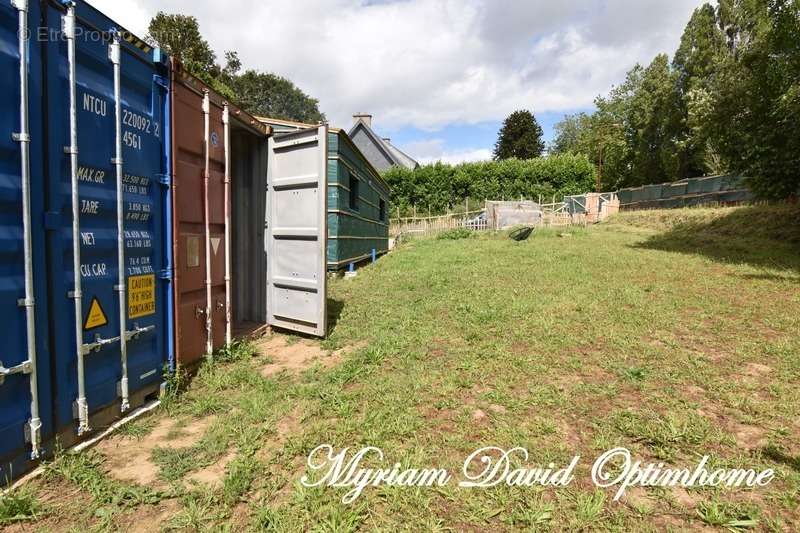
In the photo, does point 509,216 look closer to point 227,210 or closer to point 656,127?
point 227,210

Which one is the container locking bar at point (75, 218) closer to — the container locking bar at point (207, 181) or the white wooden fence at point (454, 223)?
the container locking bar at point (207, 181)

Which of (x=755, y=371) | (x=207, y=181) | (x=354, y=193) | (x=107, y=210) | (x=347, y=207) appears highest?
(x=354, y=193)

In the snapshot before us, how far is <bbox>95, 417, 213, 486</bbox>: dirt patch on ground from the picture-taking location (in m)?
2.63

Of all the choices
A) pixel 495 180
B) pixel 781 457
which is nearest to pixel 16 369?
pixel 781 457

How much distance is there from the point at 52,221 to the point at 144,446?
164 centimetres

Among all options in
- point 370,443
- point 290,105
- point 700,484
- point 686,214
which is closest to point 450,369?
point 370,443

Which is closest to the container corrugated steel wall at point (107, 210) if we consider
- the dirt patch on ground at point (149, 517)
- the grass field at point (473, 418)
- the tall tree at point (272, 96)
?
the grass field at point (473, 418)

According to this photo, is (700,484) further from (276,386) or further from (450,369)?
(276,386)

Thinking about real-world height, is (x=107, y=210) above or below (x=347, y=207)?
below

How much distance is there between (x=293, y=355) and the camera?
196 inches

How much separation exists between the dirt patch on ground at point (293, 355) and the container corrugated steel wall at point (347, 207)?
13.7ft

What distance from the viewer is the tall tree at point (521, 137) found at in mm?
61281

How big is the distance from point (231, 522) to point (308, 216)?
3.80m

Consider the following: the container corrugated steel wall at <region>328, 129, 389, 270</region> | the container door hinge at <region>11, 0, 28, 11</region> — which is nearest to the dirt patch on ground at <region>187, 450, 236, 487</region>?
the container door hinge at <region>11, 0, 28, 11</region>
